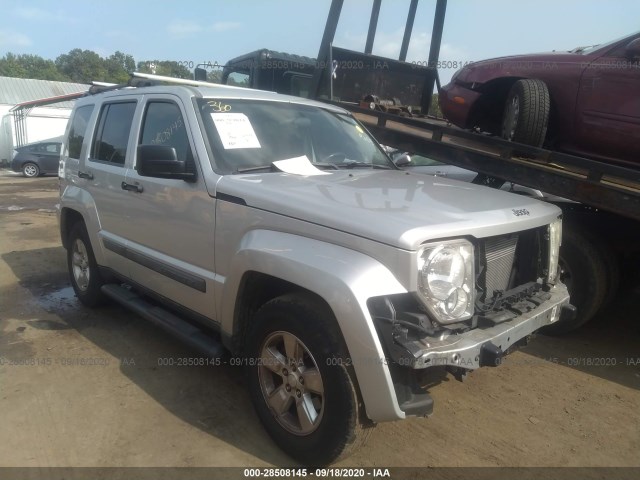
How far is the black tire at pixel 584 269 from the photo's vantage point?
4254 mm

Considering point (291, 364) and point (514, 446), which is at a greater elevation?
point (291, 364)

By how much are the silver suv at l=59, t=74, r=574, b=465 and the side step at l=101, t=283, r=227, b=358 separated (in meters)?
0.02

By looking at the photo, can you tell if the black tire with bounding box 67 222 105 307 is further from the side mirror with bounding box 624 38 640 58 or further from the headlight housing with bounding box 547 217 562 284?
the side mirror with bounding box 624 38 640 58

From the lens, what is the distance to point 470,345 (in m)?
2.37

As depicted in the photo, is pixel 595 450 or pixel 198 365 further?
pixel 198 365

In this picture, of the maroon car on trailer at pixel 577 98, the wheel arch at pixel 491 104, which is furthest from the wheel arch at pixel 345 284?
the wheel arch at pixel 491 104

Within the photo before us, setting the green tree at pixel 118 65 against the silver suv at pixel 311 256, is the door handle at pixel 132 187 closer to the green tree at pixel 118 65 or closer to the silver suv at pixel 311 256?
the silver suv at pixel 311 256

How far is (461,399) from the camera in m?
3.50

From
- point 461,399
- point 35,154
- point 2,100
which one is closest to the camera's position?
point 461,399

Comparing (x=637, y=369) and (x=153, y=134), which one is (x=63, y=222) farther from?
A: (x=637, y=369)

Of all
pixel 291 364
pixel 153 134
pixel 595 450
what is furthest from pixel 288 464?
pixel 153 134

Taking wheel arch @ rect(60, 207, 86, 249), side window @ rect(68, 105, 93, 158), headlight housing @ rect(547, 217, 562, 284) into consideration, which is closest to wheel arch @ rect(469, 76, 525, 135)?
headlight housing @ rect(547, 217, 562, 284)

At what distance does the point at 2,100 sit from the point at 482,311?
3424 cm

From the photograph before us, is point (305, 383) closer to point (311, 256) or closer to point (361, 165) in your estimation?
point (311, 256)
